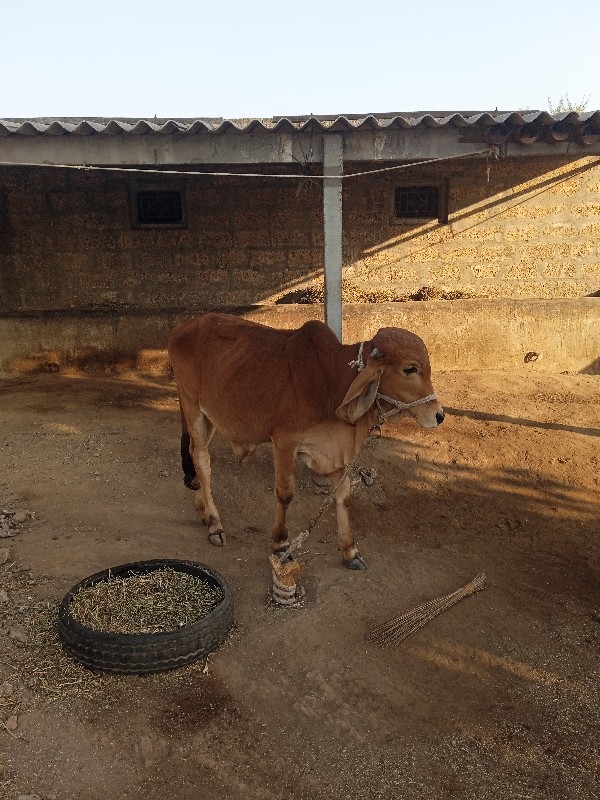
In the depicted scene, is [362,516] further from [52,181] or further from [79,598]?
[52,181]

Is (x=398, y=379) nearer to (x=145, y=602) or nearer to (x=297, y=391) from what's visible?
(x=297, y=391)


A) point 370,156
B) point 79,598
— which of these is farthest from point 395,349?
point 370,156

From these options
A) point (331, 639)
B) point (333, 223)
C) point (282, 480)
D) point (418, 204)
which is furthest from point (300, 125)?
point (331, 639)

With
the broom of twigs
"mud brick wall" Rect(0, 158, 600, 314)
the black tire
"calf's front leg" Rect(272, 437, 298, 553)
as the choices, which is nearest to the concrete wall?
"mud brick wall" Rect(0, 158, 600, 314)

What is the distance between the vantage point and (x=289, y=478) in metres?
4.34

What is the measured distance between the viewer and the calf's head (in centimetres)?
384

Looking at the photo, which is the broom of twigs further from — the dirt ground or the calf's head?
the calf's head

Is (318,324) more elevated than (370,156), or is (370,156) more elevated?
(370,156)

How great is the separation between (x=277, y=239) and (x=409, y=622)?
7.43 meters

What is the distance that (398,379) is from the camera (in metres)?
3.88

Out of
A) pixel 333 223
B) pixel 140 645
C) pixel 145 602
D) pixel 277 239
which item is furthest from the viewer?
pixel 277 239

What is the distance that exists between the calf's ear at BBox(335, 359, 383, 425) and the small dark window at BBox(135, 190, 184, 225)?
7.16m

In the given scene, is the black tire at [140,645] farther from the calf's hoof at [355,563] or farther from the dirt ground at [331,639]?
the calf's hoof at [355,563]

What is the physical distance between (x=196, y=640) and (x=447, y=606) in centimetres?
173
